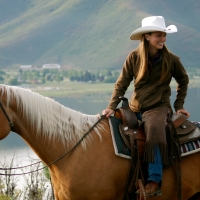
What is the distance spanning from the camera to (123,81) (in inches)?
218

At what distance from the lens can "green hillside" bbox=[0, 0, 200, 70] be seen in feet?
473

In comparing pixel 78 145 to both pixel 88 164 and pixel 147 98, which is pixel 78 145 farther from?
pixel 147 98

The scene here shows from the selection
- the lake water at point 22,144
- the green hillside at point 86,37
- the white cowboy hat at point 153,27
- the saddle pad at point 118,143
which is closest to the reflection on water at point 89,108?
the lake water at point 22,144

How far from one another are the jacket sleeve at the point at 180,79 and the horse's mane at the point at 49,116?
1.08 m

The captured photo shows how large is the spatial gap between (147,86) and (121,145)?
Answer: 77 cm

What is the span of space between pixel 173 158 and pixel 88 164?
0.93 meters

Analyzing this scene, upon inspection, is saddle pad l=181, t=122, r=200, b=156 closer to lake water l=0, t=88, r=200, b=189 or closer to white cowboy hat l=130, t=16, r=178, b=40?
lake water l=0, t=88, r=200, b=189

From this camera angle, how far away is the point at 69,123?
509cm

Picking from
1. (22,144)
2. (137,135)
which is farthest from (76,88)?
(137,135)

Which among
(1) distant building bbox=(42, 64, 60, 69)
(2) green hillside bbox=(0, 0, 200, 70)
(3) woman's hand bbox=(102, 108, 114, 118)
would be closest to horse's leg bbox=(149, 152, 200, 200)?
(3) woman's hand bbox=(102, 108, 114, 118)

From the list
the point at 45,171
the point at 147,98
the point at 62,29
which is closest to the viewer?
the point at 147,98

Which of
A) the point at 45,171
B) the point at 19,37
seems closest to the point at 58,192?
the point at 45,171

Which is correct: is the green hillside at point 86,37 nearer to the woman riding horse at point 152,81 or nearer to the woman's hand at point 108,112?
the woman riding horse at point 152,81

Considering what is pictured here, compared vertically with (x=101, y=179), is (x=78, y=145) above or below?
above
